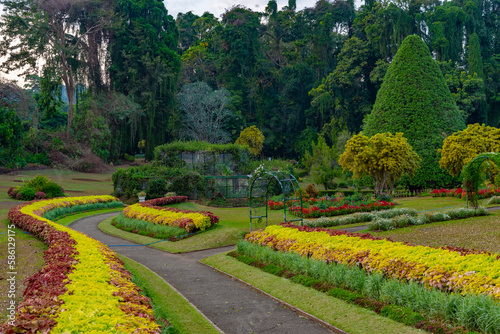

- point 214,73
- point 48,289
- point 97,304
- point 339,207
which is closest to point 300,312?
point 97,304

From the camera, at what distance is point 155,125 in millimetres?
49188

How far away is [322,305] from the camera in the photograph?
25.0 ft

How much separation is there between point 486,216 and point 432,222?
254 cm

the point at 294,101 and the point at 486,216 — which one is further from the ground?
the point at 294,101

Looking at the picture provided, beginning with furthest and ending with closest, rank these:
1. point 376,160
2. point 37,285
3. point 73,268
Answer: point 376,160 < point 73,268 < point 37,285

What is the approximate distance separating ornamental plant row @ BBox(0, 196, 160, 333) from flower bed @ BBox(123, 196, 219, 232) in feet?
22.3

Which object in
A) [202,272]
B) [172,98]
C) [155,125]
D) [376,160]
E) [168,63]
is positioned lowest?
[202,272]

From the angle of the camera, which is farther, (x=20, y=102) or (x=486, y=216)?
(x=20, y=102)

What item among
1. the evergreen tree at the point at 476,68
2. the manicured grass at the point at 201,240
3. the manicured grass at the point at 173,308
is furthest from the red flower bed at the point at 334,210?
the evergreen tree at the point at 476,68

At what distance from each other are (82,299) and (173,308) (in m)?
2.48

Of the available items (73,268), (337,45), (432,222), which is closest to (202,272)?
(73,268)

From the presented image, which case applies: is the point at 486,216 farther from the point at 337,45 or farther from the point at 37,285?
the point at 337,45

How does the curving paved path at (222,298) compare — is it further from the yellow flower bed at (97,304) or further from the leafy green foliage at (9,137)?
the leafy green foliage at (9,137)

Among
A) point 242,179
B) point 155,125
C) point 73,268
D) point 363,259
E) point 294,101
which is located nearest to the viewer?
point 73,268
